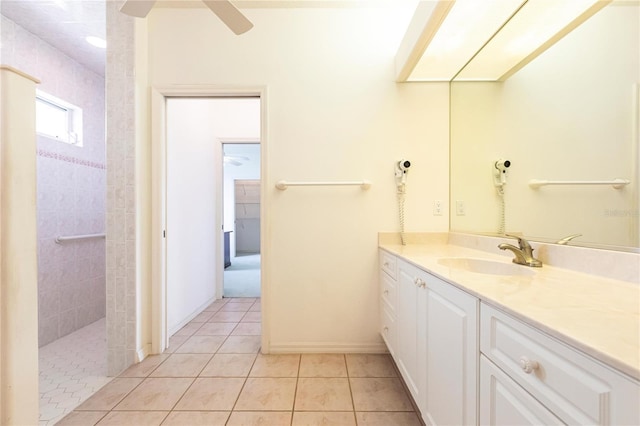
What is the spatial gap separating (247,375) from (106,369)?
3.30ft

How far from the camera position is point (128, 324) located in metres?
1.83

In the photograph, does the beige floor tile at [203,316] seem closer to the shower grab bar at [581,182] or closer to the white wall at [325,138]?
the white wall at [325,138]

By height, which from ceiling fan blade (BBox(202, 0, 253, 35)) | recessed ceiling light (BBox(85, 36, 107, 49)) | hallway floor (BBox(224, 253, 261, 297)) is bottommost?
hallway floor (BBox(224, 253, 261, 297))

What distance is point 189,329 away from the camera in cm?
242

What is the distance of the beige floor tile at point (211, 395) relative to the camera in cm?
145

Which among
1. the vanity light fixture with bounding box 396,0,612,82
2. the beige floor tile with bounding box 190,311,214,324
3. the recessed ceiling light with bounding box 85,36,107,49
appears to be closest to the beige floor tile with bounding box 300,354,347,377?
the beige floor tile with bounding box 190,311,214,324

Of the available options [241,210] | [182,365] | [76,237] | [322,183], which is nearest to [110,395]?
[182,365]

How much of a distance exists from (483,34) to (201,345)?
296cm

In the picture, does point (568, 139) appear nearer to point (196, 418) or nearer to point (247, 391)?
point (247, 391)

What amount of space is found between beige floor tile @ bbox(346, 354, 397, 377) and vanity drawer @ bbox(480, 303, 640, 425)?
1.20 m

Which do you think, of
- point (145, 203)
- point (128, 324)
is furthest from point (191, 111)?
point (128, 324)

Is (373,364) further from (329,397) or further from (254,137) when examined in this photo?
(254,137)

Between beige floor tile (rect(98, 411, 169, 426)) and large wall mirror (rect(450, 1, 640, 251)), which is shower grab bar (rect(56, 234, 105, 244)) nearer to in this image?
beige floor tile (rect(98, 411, 169, 426))

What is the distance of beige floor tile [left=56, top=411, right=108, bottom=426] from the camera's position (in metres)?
1.36
